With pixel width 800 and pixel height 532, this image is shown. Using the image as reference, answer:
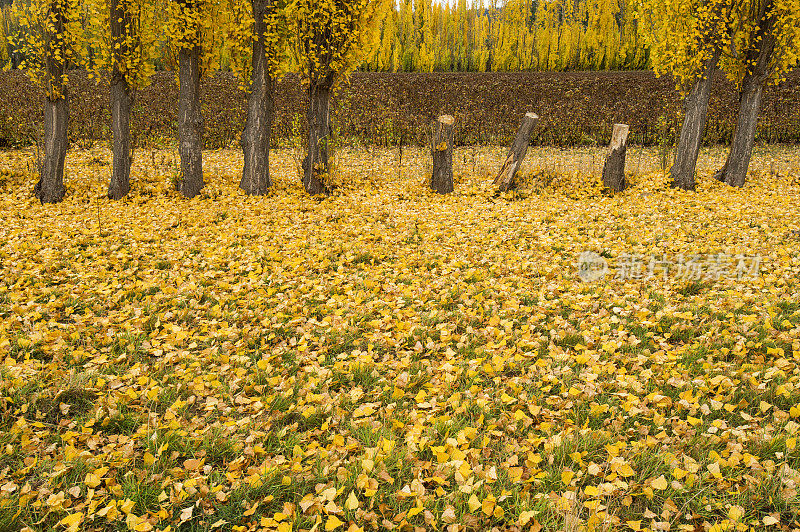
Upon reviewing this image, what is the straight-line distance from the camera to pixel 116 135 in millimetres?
9648

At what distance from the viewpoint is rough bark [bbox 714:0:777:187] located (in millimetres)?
10078

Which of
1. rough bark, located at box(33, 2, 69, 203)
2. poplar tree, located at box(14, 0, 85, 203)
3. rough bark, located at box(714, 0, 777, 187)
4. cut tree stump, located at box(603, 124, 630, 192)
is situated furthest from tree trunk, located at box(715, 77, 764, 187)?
rough bark, located at box(33, 2, 69, 203)

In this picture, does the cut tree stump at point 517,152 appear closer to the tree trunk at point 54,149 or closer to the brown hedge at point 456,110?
the brown hedge at point 456,110

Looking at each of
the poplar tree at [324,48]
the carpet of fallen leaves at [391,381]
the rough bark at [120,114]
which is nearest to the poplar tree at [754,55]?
the carpet of fallen leaves at [391,381]

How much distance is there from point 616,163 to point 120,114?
10.7 m

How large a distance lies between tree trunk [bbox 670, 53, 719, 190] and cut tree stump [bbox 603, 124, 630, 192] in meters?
1.33

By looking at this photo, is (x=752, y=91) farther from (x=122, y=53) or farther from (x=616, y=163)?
(x=122, y=53)

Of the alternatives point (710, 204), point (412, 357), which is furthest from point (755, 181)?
point (412, 357)

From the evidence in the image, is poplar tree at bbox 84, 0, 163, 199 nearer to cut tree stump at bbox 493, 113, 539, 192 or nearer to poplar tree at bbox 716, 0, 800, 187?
cut tree stump at bbox 493, 113, 539, 192

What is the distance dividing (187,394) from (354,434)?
134cm

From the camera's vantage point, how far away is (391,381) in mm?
3725

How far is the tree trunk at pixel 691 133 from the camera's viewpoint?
10.4 meters

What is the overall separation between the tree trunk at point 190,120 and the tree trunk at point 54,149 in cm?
212

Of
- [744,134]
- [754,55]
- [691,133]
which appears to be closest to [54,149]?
[691,133]
